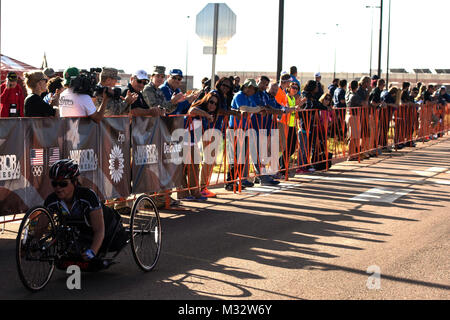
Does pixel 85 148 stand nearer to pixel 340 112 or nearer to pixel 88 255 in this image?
pixel 88 255

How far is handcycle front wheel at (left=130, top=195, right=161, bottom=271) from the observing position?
7371mm

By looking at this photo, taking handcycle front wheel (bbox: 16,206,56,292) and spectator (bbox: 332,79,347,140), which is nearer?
handcycle front wheel (bbox: 16,206,56,292)

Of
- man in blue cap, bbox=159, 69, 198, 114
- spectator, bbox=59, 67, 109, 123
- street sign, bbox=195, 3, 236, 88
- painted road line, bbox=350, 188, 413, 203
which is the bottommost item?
painted road line, bbox=350, 188, 413, 203

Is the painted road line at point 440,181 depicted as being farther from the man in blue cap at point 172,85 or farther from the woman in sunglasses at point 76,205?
the woman in sunglasses at point 76,205

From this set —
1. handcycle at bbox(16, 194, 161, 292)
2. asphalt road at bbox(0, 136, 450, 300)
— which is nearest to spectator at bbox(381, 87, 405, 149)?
asphalt road at bbox(0, 136, 450, 300)

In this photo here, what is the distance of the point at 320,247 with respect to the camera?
8938mm

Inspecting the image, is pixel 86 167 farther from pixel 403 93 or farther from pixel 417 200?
pixel 403 93

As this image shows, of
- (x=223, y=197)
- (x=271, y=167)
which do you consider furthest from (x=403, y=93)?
(x=223, y=197)

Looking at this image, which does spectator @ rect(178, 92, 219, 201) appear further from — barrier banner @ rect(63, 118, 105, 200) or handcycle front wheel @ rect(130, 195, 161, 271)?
handcycle front wheel @ rect(130, 195, 161, 271)

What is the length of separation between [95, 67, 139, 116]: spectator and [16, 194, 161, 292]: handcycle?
2.87 meters

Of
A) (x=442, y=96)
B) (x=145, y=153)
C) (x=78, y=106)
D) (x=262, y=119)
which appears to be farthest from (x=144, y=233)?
(x=442, y=96)

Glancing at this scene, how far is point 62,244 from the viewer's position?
6.85 metres

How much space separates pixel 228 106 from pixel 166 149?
2.60 m
